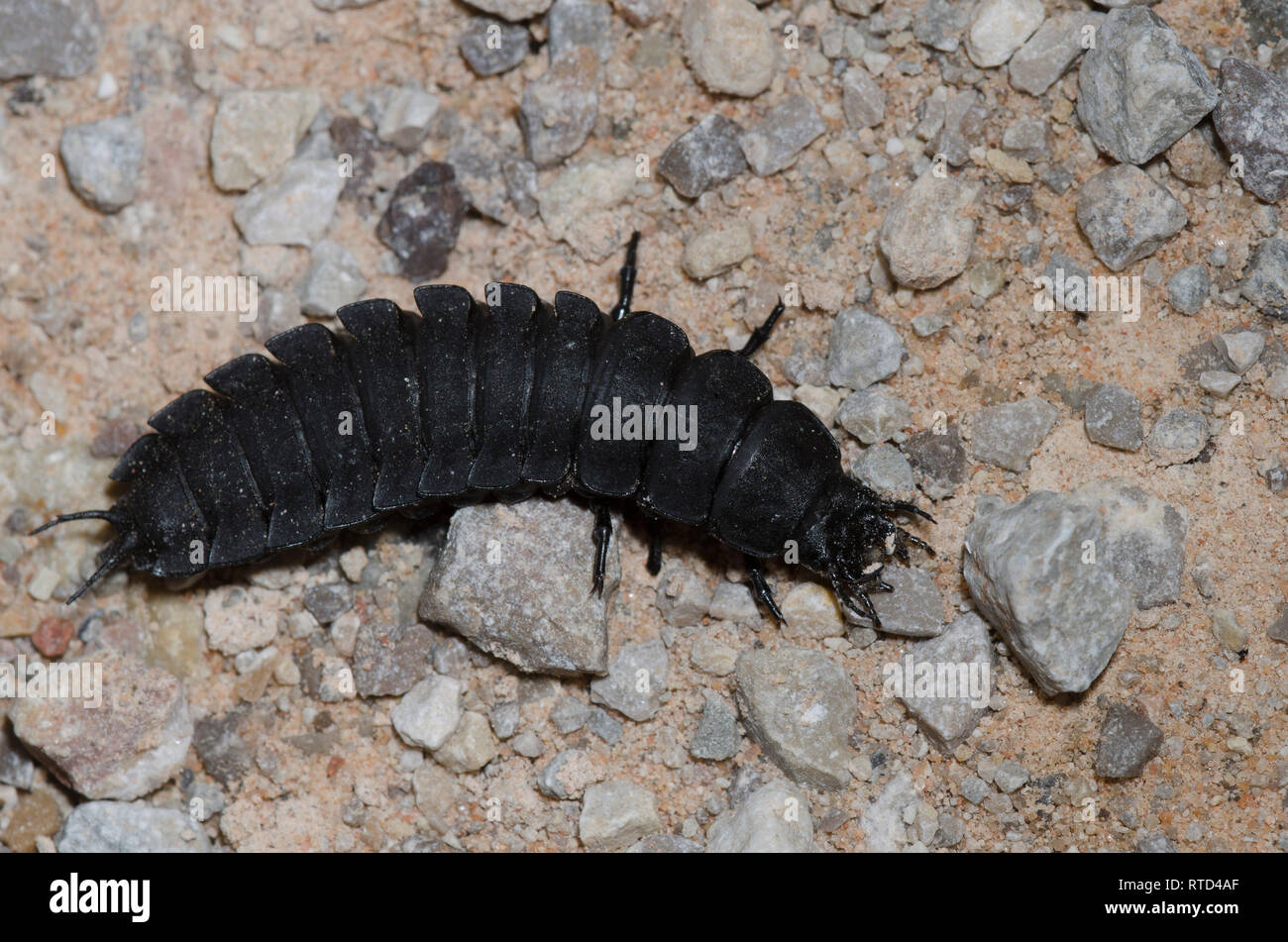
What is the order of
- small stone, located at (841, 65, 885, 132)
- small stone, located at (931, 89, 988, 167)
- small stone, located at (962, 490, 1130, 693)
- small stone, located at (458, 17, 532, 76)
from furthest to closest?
small stone, located at (458, 17, 532, 76)
small stone, located at (841, 65, 885, 132)
small stone, located at (931, 89, 988, 167)
small stone, located at (962, 490, 1130, 693)

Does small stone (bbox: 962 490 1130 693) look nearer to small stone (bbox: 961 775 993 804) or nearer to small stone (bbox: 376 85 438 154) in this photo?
small stone (bbox: 961 775 993 804)

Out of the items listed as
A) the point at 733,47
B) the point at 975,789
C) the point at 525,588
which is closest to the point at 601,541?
the point at 525,588

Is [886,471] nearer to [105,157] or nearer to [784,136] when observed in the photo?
[784,136]

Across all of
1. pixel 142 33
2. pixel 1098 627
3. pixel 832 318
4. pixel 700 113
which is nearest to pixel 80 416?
pixel 142 33

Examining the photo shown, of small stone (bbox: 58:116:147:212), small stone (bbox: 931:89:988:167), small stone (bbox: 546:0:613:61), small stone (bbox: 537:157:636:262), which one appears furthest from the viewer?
small stone (bbox: 58:116:147:212)

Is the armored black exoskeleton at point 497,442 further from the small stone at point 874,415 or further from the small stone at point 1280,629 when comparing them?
the small stone at point 1280,629

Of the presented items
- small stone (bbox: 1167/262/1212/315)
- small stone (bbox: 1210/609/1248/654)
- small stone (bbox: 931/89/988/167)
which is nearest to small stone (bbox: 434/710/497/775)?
small stone (bbox: 1210/609/1248/654)
